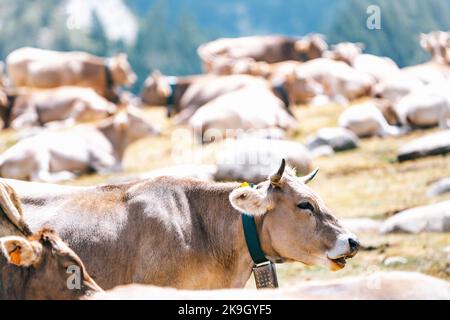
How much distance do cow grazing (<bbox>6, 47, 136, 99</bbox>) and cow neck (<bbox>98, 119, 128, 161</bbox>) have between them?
9982 mm

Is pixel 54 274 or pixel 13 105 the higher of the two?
pixel 54 274

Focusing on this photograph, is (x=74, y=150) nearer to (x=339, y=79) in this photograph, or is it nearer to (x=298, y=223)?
(x=339, y=79)

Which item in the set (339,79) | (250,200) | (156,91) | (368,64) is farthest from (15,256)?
(368,64)

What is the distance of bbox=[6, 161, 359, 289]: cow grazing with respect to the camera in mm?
7852

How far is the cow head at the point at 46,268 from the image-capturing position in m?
5.51

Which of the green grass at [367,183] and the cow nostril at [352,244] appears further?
the green grass at [367,183]

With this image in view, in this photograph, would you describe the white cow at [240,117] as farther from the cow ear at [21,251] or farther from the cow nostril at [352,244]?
the cow ear at [21,251]

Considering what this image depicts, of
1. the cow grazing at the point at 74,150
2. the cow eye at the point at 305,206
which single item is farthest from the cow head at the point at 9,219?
the cow grazing at the point at 74,150

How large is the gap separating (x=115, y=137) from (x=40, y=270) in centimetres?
1654

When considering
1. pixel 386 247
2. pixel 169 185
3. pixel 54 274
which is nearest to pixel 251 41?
pixel 386 247

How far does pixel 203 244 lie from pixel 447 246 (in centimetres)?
→ 474

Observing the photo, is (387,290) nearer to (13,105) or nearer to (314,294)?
(314,294)

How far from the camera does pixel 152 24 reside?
263 feet

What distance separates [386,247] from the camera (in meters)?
12.4
